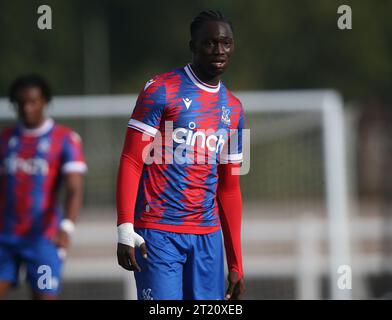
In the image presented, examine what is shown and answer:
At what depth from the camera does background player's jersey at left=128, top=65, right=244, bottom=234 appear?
584 cm

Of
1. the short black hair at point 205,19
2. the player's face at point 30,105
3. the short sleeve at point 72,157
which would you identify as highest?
the short black hair at point 205,19

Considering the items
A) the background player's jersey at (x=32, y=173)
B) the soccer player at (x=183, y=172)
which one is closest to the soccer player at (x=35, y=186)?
the background player's jersey at (x=32, y=173)

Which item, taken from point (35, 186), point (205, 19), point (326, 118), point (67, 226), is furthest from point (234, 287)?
point (326, 118)

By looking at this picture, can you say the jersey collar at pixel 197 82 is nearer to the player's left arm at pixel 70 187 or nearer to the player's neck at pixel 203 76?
the player's neck at pixel 203 76

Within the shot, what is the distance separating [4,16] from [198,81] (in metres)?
20.1

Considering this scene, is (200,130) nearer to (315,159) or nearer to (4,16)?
(315,159)

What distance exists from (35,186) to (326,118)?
403 centimetres

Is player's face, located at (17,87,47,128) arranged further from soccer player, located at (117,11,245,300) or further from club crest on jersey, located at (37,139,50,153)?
soccer player, located at (117,11,245,300)

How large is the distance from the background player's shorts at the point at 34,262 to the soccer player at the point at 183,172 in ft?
8.17

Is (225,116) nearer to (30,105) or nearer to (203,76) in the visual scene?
(203,76)

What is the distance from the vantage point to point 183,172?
5953mm

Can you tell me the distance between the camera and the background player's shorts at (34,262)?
824cm

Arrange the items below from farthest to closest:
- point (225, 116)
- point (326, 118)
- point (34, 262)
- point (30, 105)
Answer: point (326, 118), point (30, 105), point (34, 262), point (225, 116)
